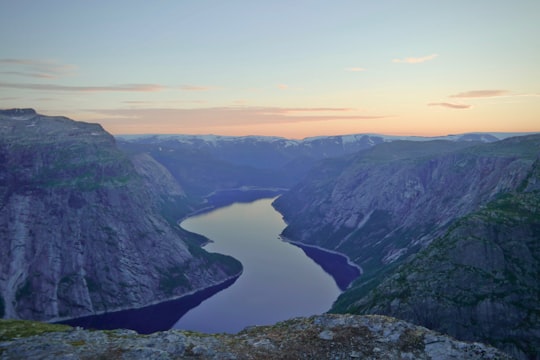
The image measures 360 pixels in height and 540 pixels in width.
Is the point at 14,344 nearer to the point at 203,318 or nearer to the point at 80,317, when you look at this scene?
the point at 203,318

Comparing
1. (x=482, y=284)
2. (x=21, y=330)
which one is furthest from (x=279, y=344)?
(x=482, y=284)

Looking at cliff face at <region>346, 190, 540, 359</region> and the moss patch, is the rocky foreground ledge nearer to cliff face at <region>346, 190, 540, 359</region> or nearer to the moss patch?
the moss patch

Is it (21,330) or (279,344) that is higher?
(279,344)

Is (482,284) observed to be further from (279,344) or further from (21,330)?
(21,330)

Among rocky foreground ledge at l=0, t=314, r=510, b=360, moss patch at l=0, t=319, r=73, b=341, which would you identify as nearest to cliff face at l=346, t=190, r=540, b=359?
rocky foreground ledge at l=0, t=314, r=510, b=360

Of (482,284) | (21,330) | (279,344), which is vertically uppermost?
(279,344)

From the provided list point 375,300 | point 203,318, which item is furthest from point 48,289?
point 375,300

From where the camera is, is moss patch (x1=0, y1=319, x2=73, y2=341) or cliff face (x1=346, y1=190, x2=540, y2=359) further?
cliff face (x1=346, y1=190, x2=540, y2=359)
